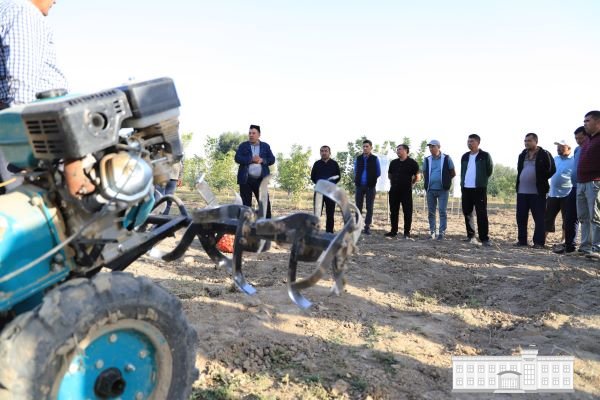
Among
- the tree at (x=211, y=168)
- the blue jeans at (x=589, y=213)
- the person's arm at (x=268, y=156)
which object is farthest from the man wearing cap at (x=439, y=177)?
the tree at (x=211, y=168)

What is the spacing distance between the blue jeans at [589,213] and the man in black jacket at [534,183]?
100 centimetres

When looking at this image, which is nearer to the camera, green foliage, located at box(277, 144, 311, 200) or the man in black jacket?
the man in black jacket

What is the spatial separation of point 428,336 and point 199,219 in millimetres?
2124

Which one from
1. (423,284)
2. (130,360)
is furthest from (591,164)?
(130,360)

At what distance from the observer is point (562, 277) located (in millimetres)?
5176

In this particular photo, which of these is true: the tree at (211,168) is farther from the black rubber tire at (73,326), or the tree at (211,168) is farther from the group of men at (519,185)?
the black rubber tire at (73,326)

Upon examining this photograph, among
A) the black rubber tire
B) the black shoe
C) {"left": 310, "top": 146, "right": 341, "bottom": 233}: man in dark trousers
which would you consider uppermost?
{"left": 310, "top": 146, "right": 341, "bottom": 233}: man in dark trousers

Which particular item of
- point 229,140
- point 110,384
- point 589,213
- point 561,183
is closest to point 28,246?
point 110,384

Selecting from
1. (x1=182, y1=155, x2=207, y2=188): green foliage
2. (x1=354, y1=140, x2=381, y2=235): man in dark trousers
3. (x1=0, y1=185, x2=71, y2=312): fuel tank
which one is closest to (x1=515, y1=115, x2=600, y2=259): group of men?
(x1=354, y1=140, x2=381, y2=235): man in dark trousers

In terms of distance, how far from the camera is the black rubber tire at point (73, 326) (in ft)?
4.90

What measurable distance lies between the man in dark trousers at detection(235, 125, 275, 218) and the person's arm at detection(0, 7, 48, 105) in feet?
16.7

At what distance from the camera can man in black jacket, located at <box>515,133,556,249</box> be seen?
7625mm

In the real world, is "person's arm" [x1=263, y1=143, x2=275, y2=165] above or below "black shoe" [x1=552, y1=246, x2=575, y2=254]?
above

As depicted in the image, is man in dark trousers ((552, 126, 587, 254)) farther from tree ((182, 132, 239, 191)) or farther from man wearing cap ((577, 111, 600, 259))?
tree ((182, 132, 239, 191))
